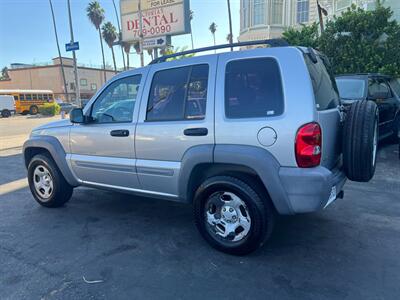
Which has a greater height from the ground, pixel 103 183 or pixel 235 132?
pixel 235 132

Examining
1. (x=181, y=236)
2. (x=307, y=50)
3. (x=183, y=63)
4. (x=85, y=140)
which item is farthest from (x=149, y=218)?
(x=307, y=50)

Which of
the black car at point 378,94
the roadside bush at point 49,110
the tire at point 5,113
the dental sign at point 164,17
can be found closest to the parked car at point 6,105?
the tire at point 5,113

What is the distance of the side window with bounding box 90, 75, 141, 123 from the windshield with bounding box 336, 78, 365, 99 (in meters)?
4.73

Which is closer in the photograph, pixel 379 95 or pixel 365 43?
pixel 379 95

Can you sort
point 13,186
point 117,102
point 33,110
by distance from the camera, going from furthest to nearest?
1. point 33,110
2. point 13,186
3. point 117,102

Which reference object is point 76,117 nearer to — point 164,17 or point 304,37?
point 304,37

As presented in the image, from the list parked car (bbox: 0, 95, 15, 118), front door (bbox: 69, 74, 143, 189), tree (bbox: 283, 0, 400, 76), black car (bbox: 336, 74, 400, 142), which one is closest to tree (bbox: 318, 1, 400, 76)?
tree (bbox: 283, 0, 400, 76)

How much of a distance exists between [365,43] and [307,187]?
33.4 feet

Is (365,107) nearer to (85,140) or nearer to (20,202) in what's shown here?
(85,140)

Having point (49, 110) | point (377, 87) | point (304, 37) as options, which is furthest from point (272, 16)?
point (49, 110)

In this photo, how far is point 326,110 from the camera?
3006mm

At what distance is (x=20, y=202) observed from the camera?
5078mm

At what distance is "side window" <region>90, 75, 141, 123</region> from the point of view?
12.6 ft

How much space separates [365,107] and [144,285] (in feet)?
8.54
